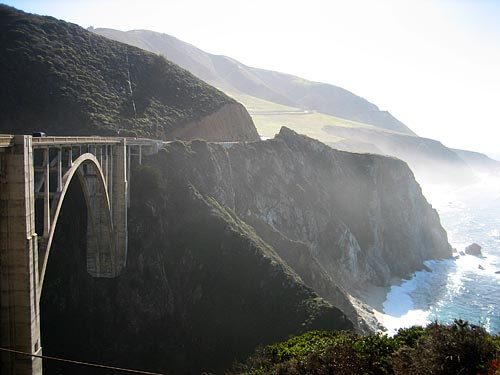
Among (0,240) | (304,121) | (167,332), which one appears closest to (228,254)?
(167,332)

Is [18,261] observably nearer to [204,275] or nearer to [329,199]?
[204,275]

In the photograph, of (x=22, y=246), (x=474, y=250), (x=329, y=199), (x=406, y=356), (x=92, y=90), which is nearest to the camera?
(x=406, y=356)

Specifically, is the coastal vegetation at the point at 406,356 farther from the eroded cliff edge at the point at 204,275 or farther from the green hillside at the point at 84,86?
the green hillside at the point at 84,86

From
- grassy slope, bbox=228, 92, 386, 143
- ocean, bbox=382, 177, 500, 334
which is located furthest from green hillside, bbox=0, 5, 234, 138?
grassy slope, bbox=228, 92, 386, 143

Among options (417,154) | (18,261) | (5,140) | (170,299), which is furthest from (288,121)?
(5,140)

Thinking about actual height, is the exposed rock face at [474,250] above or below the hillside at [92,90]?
below

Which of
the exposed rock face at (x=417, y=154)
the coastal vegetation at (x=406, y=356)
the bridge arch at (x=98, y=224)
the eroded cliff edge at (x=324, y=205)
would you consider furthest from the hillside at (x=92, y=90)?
the exposed rock face at (x=417, y=154)

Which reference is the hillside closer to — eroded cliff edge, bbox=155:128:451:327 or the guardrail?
eroded cliff edge, bbox=155:128:451:327
